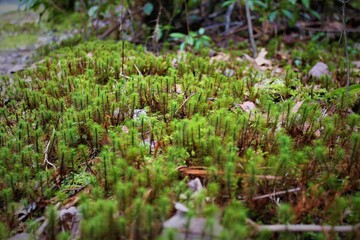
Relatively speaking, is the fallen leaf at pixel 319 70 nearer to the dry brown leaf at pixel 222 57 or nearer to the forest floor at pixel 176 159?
the forest floor at pixel 176 159

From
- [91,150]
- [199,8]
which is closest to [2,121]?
[91,150]

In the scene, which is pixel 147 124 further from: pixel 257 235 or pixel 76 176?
pixel 257 235

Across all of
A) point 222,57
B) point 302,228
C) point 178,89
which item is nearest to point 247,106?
point 178,89

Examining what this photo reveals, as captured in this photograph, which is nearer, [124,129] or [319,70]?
[124,129]

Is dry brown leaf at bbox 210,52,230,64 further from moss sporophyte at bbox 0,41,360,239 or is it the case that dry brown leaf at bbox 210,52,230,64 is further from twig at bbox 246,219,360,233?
twig at bbox 246,219,360,233

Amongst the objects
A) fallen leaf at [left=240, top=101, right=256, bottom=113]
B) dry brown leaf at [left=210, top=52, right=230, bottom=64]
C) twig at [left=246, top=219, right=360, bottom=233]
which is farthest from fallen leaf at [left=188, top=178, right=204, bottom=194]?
dry brown leaf at [left=210, top=52, right=230, bottom=64]

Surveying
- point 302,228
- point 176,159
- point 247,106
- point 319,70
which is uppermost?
point 319,70

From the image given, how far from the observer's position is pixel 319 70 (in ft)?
12.4

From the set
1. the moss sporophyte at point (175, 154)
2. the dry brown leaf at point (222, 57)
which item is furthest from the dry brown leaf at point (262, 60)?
the moss sporophyte at point (175, 154)

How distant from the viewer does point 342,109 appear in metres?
2.51

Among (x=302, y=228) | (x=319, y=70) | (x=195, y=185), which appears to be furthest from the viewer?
(x=319, y=70)

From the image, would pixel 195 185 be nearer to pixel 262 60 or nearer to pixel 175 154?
pixel 175 154

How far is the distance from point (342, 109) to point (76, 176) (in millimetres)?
1909

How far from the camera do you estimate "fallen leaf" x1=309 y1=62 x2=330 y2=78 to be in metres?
3.67
